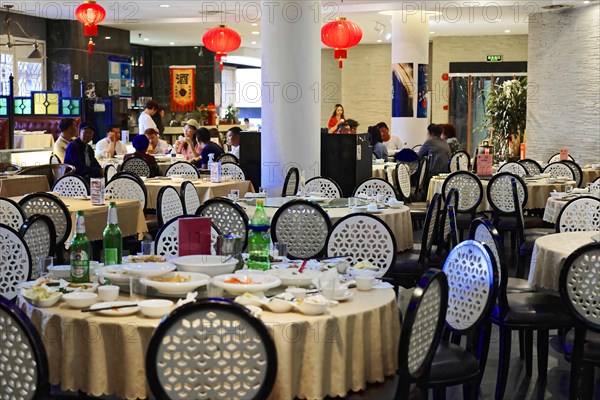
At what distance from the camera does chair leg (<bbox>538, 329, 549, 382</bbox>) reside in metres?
5.62

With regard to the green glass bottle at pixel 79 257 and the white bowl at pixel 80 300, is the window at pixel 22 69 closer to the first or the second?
the green glass bottle at pixel 79 257

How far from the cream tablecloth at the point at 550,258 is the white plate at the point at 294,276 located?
1.85 metres

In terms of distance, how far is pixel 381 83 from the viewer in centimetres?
2588

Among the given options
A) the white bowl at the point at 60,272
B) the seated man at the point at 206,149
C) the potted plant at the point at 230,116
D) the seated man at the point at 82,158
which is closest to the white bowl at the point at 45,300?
the white bowl at the point at 60,272

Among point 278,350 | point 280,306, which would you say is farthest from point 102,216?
point 278,350

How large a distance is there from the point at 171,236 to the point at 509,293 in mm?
2019

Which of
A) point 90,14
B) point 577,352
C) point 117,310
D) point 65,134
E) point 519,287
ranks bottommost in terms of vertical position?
point 577,352

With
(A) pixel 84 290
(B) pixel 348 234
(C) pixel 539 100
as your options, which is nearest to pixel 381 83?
(C) pixel 539 100

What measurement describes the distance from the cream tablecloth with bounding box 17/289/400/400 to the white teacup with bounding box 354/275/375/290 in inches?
11.7

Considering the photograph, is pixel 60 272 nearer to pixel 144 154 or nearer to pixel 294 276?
pixel 294 276

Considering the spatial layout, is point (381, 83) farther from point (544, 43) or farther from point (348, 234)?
point (348, 234)

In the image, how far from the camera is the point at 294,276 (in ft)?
14.0

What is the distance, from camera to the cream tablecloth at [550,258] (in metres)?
5.65

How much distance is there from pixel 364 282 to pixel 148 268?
99 cm
